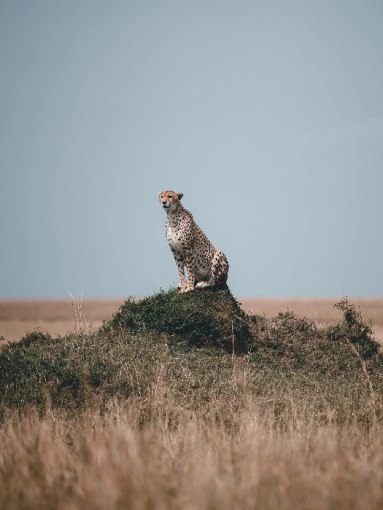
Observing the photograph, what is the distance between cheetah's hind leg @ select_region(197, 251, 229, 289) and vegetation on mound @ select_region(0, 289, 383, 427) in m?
0.26

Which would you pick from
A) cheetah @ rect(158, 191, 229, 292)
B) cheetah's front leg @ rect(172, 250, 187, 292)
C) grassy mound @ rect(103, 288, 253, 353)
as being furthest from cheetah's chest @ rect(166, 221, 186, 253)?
grassy mound @ rect(103, 288, 253, 353)

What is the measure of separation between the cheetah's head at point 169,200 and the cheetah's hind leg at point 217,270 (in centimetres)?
152

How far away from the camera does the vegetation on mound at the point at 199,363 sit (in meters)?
10.3

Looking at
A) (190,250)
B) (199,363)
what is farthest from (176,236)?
(199,363)

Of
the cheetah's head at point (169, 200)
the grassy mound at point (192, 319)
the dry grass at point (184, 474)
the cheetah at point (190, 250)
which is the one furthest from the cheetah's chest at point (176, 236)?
the dry grass at point (184, 474)

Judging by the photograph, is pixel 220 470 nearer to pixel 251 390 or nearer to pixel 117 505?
pixel 117 505

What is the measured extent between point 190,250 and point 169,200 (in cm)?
113

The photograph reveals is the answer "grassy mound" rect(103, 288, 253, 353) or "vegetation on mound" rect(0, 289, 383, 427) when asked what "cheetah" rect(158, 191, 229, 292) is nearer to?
"grassy mound" rect(103, 288, 253, 353)

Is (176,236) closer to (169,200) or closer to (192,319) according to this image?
(169,200)

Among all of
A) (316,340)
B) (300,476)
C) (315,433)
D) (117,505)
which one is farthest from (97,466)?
(316,340)

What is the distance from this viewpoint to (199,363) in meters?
12.7

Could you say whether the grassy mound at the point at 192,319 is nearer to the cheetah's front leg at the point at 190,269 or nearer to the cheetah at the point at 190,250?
the cheetah's front leg at the point at 190,269

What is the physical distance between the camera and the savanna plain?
16.4 ft

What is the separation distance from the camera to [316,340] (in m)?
16.0
